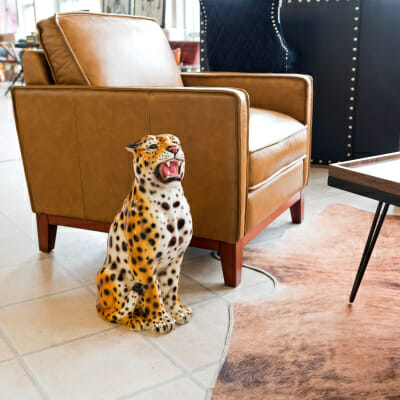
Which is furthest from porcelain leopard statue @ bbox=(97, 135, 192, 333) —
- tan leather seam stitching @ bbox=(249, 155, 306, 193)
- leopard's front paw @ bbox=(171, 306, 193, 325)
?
tan leather seam stitching @ bbox=(249, 155, 306, 193)

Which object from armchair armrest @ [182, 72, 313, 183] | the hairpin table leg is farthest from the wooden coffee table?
armchair armrest @ [182, 72, 313, 183]

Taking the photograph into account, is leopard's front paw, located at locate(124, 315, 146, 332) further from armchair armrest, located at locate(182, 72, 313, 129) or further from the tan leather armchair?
armchair armrest, located at locate(182, 72, 313, 129)

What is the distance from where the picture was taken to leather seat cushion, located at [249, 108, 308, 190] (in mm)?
1598

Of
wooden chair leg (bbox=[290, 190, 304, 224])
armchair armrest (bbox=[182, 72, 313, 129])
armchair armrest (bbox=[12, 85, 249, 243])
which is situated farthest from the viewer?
wooden chair leg (bbox=[290, 190, 304, 224])

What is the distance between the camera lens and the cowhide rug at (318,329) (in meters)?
1.13

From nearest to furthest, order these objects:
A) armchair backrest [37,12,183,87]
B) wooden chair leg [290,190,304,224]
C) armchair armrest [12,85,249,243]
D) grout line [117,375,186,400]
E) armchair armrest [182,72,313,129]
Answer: grout line [117,375,186,400] → armchair armrest [12,85,249,243] → armchair backrest [37,12,183,87] → armchair armrest [182,72,313,129] → wooden chair leg [290,190,304,224]

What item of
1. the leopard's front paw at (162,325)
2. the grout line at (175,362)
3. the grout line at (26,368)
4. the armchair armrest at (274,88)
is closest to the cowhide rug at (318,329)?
the grout line at (175,362)

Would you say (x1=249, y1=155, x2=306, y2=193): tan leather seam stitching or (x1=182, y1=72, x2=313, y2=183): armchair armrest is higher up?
(x1=182, y1=72, x2=313, y2=183): armchair armrest

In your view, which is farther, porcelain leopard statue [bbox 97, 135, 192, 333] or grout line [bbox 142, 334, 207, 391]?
porcelain leopard statue [bbox 97, 135, 192, 333]

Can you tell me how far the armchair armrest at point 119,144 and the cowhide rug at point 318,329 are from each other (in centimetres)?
29

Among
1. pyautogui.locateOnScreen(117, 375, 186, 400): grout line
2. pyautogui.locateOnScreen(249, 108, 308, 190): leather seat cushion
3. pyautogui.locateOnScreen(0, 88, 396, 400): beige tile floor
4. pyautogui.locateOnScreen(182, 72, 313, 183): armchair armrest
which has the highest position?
pyautogui.locateOnScreen(182, 72, 313, 183): armchair armrest

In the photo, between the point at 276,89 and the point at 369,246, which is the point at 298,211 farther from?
the point at 369,246

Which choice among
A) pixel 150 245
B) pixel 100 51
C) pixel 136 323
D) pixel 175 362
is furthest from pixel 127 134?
pixel 175 362

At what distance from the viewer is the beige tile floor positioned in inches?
45.1
